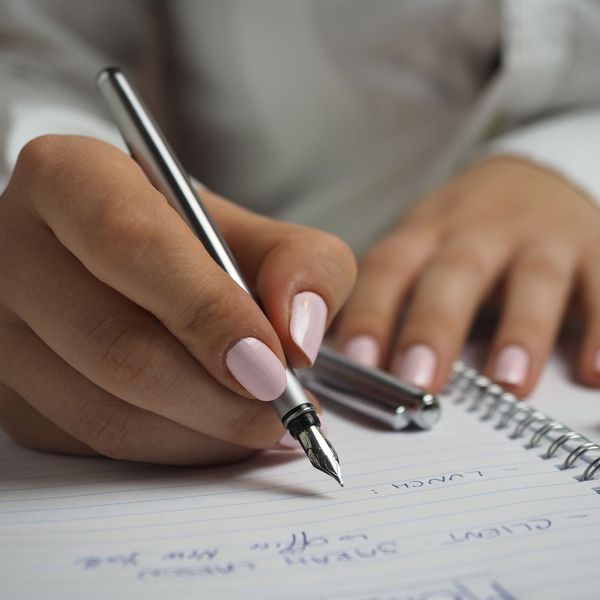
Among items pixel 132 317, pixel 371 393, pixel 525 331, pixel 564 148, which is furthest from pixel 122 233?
pixel 564 148

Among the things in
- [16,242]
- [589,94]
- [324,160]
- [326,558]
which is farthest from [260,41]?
[326,558]

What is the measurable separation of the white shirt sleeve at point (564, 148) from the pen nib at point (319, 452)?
35 centimetres

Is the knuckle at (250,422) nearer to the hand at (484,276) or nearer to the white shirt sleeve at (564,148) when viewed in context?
the hand at (484,276)

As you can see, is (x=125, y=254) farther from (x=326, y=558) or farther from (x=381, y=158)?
(x=381, y=158)

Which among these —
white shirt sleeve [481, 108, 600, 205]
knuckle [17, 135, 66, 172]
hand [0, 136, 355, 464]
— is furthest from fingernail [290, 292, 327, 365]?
white shirt sleeve [481, 108, 600, 205]

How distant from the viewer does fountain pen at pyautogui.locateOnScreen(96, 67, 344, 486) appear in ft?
0.90

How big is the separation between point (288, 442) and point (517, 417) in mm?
107

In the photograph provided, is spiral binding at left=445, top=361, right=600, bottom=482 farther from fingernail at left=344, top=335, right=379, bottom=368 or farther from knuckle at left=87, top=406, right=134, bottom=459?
knuckle at left=87, top=406, right=134, bottom=459

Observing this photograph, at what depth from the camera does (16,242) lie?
300 mm

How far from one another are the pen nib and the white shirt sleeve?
13.8 inches

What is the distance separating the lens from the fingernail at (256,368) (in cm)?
27

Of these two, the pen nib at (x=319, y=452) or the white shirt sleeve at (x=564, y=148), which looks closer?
the pen nib at (x=319, y=452)

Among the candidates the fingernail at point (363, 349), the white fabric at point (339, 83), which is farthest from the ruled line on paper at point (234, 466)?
the white fabric at point (339, 83)

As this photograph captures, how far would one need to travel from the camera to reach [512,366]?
1.34 ft
